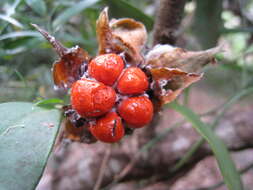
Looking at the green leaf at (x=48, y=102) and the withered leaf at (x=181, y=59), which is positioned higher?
the withered leaf at (x=181, y=59)

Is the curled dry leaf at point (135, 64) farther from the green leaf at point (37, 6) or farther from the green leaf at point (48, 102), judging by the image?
the green leaf at point (37, 6)

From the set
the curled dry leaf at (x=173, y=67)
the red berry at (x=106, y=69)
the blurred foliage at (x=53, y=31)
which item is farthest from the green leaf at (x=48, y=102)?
the curled dry leaf at (x=173, y=67)

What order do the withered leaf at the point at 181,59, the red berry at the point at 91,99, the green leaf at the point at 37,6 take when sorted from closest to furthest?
the red berry at the point at 91,99 < the withered leaf at the point at 181,59 < the green leaf at the point at 37,6


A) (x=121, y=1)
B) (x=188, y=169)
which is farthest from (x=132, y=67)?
(x=188, y=169)

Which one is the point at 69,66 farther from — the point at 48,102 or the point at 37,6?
the point at 37,6

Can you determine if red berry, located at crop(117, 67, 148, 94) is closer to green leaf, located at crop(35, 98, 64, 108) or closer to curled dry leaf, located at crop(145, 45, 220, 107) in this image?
curled dry leaf, located at crop(145, 45, 220, 107)

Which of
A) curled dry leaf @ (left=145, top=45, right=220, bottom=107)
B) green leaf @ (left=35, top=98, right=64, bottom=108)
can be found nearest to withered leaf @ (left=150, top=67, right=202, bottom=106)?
curled dry leaf @ (left=145, top=45, right=220, bottom=107)

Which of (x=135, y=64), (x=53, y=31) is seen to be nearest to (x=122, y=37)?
(x=135, y=64)
